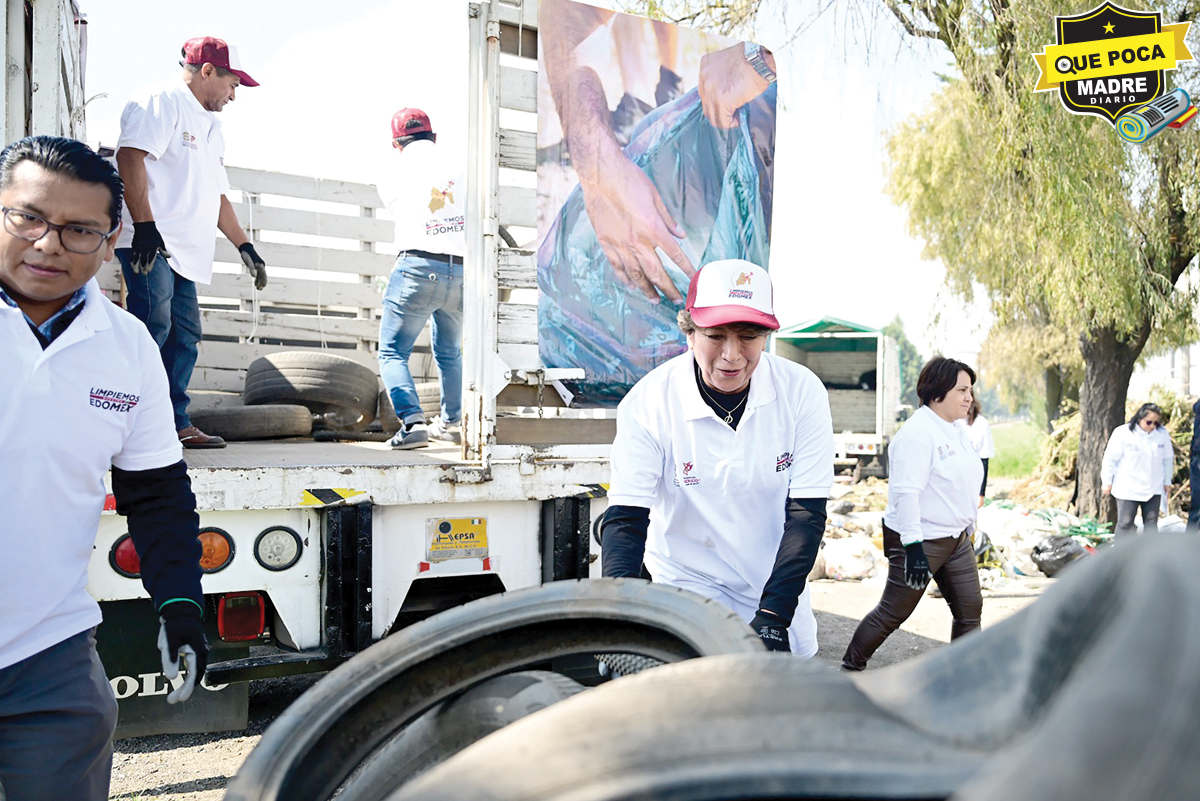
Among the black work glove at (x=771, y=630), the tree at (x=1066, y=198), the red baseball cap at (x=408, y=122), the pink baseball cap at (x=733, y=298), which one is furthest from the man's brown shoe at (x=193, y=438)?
the tree at (x=1066, y=198)

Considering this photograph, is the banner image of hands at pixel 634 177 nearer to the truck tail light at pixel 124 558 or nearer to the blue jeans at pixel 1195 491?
the truck tail light at pixel 124 558

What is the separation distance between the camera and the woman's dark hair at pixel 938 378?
16.7 feet

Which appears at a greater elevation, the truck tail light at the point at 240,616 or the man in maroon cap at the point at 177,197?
the man in maroon cap at the point at 177,197

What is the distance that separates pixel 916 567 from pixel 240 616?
3.21 meters

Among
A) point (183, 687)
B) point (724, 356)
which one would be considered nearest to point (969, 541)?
point (724, 356)

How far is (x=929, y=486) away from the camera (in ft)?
16.3

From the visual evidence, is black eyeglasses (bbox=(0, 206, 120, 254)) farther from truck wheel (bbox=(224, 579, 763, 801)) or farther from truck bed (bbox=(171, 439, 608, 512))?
truck bed (bbox=(171, 439, 608, 512))

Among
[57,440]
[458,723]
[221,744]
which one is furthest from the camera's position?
[221,744]

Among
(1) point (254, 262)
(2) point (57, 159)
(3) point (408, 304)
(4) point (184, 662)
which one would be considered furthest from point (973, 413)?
(2) point (57, 159)

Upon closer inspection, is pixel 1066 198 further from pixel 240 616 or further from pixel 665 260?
pixel 240 616

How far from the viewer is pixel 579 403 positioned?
Result: 4.18 meters

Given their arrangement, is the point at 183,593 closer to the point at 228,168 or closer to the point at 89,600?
the point at 89,600

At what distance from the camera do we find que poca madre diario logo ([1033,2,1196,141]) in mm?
8828

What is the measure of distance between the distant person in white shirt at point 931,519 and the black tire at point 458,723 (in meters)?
3.86
